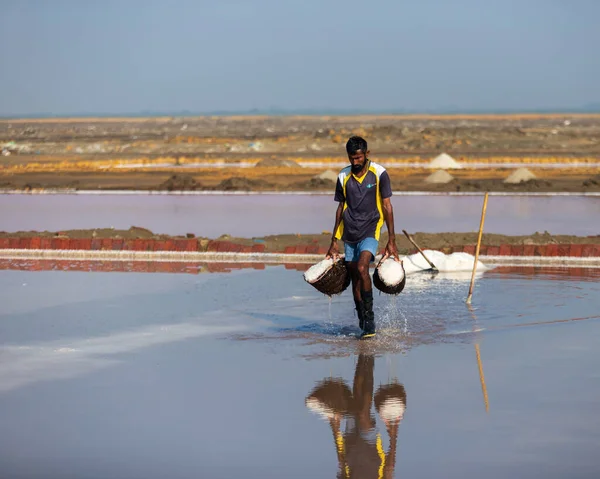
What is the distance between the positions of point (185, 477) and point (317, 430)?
1.14m

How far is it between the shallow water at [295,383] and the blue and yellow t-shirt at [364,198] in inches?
33.9

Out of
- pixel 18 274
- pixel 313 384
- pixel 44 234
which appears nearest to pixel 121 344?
pixel 313 384

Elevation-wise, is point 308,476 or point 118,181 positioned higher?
point 118,181

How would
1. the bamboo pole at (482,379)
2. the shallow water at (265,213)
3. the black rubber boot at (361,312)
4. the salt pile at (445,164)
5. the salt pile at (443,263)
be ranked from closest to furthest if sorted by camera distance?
the bamboo pole at (482,379)
the black rubber boot at (361,312)
the salt pile at (443,263)
the shallow water at (265,213)
the salt pile at (445,164)

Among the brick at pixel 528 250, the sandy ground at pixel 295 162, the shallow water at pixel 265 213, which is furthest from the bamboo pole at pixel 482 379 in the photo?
the sandy ground at pixel 295 162

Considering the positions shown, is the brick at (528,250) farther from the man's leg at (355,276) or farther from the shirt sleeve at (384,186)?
the shirt sleeve at (384,186)

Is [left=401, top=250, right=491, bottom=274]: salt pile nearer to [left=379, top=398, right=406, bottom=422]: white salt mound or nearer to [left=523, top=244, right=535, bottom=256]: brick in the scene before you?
[left=523, top=244, right=535, bottom=256]: brick

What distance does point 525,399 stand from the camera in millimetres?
7523

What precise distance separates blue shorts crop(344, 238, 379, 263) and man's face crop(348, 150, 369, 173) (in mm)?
557

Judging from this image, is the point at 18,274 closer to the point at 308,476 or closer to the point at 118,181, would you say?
the point at 308,476

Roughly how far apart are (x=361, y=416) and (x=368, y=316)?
8.28 ft

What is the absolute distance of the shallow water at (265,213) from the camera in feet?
66.5

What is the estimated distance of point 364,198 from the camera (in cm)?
966

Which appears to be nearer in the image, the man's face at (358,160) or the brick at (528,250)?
the man's face at (358,160)
